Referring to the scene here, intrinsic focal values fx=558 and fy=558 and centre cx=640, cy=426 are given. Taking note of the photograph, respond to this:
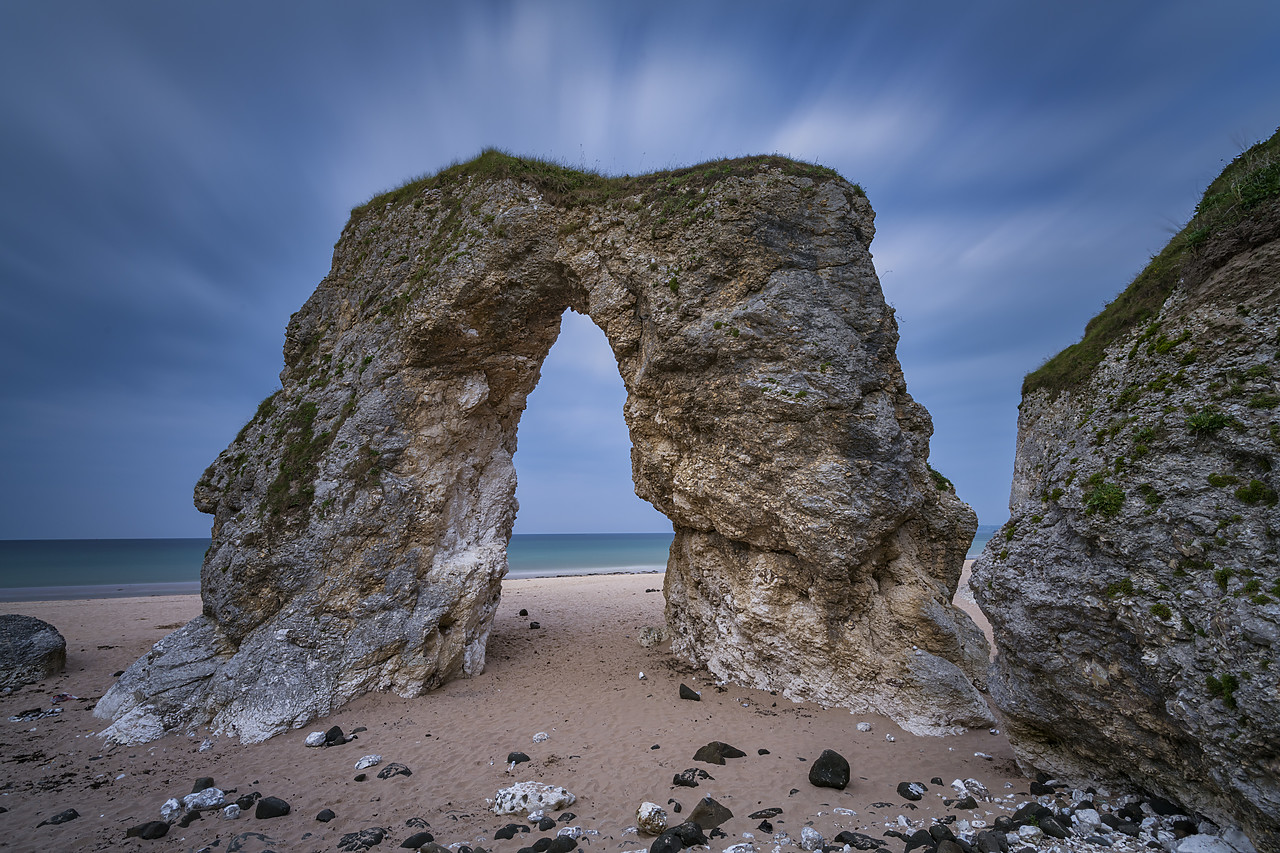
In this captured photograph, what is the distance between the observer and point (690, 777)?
22.8 feet

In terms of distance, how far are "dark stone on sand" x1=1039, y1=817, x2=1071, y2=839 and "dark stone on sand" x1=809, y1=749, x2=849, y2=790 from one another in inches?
77.8

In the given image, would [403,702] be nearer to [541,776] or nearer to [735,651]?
[541,776]

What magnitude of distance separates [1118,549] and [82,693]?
1653cm

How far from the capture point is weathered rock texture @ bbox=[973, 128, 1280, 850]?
4223 millimetres

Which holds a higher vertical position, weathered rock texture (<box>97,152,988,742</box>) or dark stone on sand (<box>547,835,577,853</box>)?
weathered rock texture (<box>97,152,988,742</box>)

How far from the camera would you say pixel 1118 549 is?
5.15 metres

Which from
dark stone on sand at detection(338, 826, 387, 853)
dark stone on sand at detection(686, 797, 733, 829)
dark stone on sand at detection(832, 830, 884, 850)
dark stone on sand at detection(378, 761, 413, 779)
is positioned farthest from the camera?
dark stone on sand at detection(378, 761, 413, 779)

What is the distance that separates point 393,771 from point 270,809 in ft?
4.58

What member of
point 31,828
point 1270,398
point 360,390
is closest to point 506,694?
point 31,828

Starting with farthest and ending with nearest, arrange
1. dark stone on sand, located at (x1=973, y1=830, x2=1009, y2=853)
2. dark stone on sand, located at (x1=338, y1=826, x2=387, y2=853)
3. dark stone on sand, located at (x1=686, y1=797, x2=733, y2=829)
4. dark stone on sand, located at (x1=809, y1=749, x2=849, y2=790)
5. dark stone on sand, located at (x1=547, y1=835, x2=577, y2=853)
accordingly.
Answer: dark stone on sand, located at (x1=809, y1=749, x2=849, y2=790)
dark stone on sand, located at (x1=686, y1=797, x2=733, y2=829)
dark stone on sand, located at (x1=338, y1=826, x2=387, y2=853)
dark stone on sand, located at (x1=547, y1=835, x2=577, y2=853)
dark stone on sand, located at (x1=973, y1=830, x2=1009, y2=853)

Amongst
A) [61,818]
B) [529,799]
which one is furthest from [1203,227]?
[61,818]

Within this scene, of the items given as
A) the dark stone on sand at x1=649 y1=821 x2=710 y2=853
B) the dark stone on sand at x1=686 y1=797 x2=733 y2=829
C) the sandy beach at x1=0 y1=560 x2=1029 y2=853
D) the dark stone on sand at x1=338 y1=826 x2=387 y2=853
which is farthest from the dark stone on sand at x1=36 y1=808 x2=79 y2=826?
the dark stone on sand at x1=686 y1=797 x2=733 y2=829

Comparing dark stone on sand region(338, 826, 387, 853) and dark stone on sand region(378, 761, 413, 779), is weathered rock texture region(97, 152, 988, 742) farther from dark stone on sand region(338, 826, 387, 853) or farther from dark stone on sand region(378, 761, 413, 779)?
dark stone on sand region(338, 826, 387, 853)

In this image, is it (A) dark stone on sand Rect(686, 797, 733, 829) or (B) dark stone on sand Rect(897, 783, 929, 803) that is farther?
(B) dark stone on sand Rect(897, 783, 929, 803)
